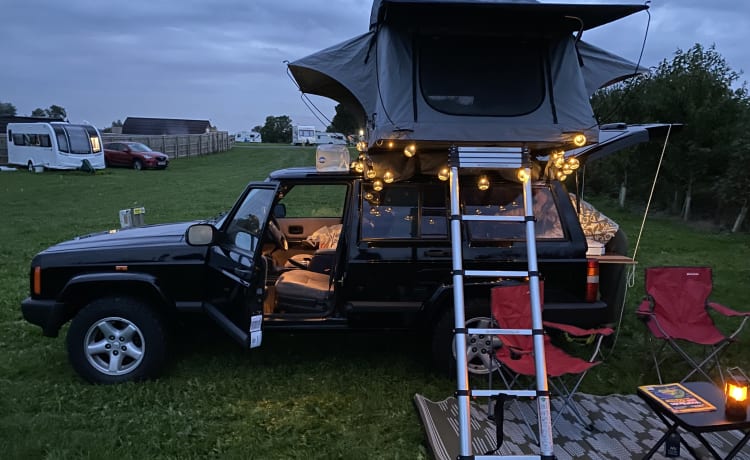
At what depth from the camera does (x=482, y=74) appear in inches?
168

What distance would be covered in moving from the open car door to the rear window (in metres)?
1.53

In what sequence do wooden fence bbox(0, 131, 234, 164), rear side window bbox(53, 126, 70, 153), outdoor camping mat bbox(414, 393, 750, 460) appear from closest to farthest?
outdoor camping mat bbox(414, 393, 750, 460) < rear side window bbox(53, 126, 70, 153) < wooden fence bbox(0, 131, 234, 164)

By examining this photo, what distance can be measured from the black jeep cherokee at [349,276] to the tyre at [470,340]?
0.01 meters

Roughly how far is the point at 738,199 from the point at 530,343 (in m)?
10.2

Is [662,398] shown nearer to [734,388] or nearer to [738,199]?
[734,388]

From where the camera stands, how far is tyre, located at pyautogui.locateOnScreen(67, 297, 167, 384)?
4438 mm

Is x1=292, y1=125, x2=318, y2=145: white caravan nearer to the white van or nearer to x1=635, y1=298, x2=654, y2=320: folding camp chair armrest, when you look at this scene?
the white van

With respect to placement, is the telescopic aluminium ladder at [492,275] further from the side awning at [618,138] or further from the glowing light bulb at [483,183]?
the side awning at [618,138]

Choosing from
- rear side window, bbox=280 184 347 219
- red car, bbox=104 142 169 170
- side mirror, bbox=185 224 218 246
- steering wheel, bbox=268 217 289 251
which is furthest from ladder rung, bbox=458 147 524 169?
red car, bbox=104 142 169 170

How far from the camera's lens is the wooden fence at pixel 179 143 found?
33531mm

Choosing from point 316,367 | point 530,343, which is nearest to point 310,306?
point 316,367

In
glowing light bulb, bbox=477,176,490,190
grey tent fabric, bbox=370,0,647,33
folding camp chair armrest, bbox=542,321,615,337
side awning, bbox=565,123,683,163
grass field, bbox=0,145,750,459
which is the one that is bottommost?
grass field, bbox=0,145,750,459

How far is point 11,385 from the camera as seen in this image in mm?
4559

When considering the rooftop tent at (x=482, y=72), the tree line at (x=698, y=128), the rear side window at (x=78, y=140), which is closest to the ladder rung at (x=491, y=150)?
the rooftop tent at (x=482, y=72)
